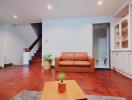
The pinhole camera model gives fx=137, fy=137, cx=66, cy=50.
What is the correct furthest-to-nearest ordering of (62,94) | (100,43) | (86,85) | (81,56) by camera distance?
(100,43)
(81,56)
(86,85)
(62,94)

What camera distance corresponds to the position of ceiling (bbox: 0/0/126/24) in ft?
17.2

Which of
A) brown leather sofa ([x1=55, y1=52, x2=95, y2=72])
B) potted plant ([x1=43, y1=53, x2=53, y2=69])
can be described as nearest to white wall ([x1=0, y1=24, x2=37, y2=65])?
potted plant ([x1=43, y1=53, x2=53, y2=69])

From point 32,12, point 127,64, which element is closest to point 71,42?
point 32,12

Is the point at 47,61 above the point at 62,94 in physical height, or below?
above

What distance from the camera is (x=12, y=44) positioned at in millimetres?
8375

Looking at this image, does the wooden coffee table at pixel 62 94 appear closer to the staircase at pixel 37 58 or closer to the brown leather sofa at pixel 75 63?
the brown leather sofa at pixel 75 63

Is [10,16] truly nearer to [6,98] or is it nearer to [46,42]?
[46,42]

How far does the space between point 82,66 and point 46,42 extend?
7.94 feet

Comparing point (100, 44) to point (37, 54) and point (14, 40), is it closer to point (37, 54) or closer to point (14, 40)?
point (37, 54)

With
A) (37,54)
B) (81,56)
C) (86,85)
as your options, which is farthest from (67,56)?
(37,54)

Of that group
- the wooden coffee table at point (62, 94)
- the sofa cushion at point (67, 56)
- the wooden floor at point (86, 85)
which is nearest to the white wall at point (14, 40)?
the sofa cushion at point (67, 56)

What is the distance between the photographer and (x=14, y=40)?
8.49m

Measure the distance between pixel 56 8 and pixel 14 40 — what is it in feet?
13.3

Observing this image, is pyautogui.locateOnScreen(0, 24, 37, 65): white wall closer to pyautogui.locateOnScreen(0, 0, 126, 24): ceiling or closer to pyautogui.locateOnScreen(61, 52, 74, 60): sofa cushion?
pyautogui.locateOnScreen(0, 0, 126, 24): ceiling
